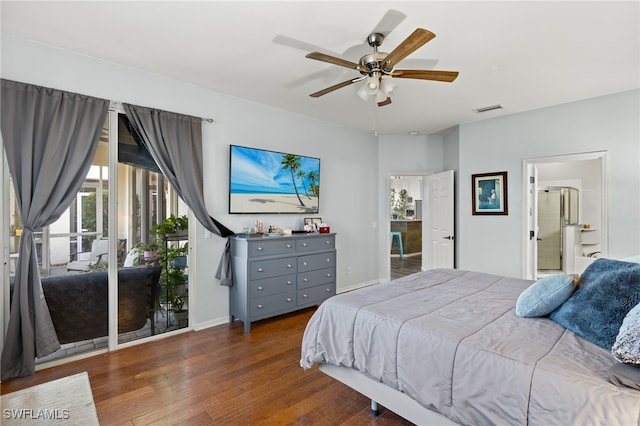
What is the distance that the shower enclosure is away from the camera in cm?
618

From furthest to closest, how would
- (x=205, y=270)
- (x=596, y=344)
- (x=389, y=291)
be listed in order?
(x=205, y=270), (x=389, y=291), (x=596, y=344)

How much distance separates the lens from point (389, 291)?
2.45 meters

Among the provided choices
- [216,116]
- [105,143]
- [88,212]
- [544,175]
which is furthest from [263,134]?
[544,175]

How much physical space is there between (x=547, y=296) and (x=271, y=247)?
8.74ft

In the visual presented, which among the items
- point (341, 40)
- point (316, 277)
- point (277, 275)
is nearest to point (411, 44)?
point (341, 40)

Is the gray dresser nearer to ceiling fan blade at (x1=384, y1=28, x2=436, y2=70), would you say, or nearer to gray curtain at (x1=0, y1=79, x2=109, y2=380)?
gray curtain at (x1=0, y1=79, x2=109, y2=380)

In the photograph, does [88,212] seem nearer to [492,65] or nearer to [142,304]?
[142,304]

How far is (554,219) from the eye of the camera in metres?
6.29

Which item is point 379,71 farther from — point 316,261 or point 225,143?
point 316,261

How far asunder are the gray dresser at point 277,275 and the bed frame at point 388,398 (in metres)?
1.54

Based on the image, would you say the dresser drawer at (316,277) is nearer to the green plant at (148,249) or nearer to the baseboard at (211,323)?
the baseboard at (211,323)

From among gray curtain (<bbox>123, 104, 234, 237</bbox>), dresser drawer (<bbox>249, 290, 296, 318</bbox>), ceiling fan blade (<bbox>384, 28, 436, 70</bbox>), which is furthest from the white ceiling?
dresser drawer (<bbox>249, 290, 296, 318</bbox>)

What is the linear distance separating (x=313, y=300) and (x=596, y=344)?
302 centimetres

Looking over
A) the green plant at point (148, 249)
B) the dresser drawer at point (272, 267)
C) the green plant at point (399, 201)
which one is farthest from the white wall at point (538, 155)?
the green plant at point (399, 201)
